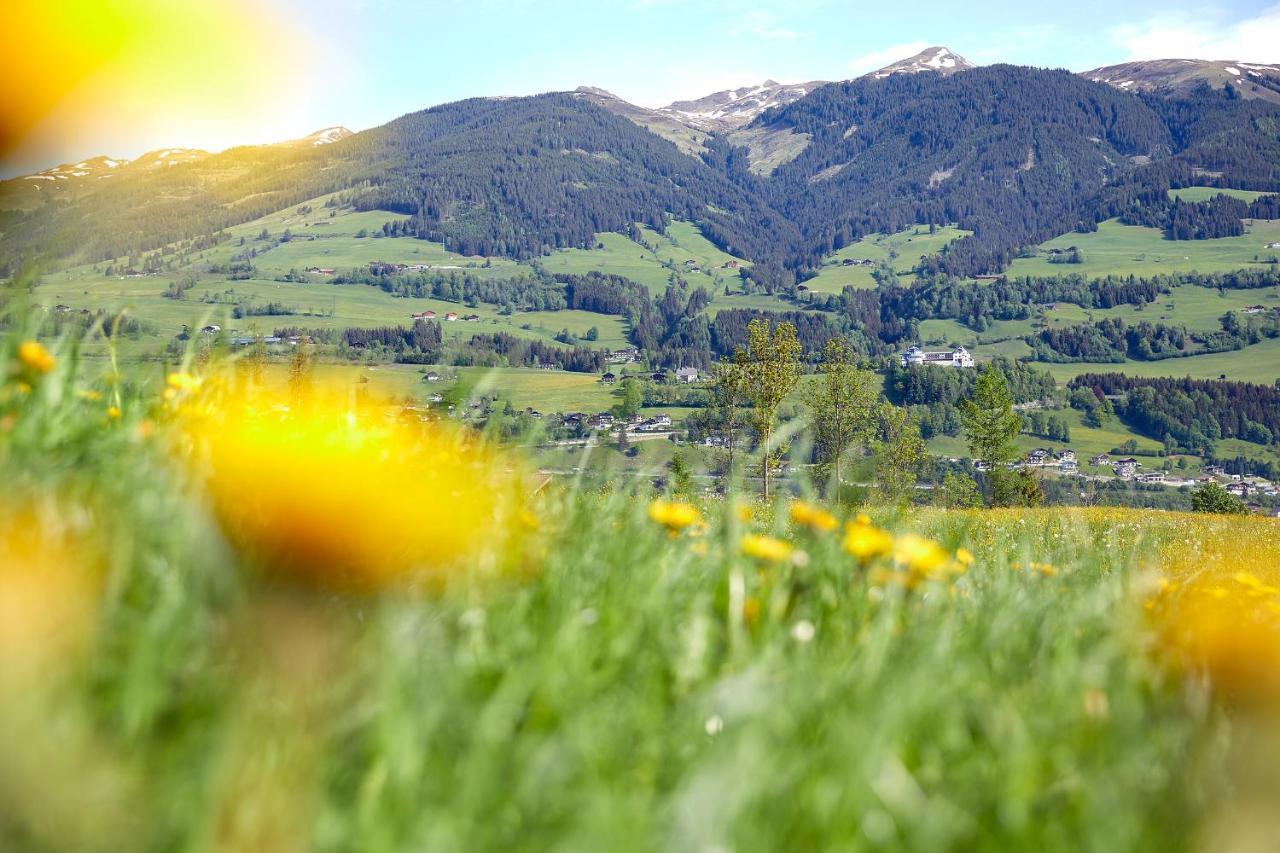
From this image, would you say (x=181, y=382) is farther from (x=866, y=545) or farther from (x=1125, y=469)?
(x=1125, y=469)

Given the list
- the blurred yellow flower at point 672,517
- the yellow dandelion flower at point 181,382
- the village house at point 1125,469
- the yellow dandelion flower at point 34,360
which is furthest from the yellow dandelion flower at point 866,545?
the village house at point 1125,469

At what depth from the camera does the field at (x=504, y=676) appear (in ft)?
5.41

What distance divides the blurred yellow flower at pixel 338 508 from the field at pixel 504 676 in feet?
0.03

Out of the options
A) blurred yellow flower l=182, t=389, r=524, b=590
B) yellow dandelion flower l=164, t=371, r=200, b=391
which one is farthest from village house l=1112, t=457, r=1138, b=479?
blurred yellow flower l=182, t=389, r=524, b=590

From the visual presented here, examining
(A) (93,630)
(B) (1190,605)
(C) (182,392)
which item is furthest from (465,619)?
(B) (1190,605)

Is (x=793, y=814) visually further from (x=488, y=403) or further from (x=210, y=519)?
(x=488, y=403)

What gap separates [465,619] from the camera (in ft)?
8.55

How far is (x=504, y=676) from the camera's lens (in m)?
2.34

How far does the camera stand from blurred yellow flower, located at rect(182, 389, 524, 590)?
2.70 metres

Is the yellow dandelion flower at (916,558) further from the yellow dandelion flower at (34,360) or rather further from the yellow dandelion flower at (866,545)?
the yellow dandelion flower at (34,360)

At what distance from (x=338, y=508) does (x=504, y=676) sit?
2.56ft

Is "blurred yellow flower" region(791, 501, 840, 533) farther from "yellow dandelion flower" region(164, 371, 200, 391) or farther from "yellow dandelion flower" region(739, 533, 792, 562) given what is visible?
"yellow dandelion flower" region(164, 371, 200, 391)

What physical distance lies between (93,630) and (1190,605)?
14.0 ft

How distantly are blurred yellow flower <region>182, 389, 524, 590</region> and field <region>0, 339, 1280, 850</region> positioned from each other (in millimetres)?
11
